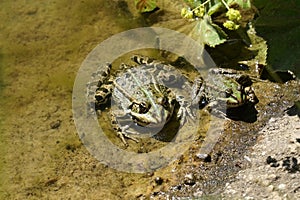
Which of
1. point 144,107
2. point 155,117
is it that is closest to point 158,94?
point 144,107

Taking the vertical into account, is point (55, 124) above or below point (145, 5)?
below

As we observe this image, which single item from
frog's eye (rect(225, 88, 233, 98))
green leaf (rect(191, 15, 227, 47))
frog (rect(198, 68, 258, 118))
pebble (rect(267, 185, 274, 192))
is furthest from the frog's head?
pebble (rect(267, 185, 274, 192))

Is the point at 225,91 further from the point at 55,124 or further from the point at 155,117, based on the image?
the point at 55,124

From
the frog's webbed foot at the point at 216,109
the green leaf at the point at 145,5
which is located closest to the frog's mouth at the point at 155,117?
the frog's webbed foot at the point at 216,109

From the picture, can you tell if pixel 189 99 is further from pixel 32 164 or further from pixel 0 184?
pixel 0 184

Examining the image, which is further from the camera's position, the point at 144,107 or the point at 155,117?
the point at 144,107

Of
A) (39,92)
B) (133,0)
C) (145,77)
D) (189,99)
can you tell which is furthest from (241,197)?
(133,0)
